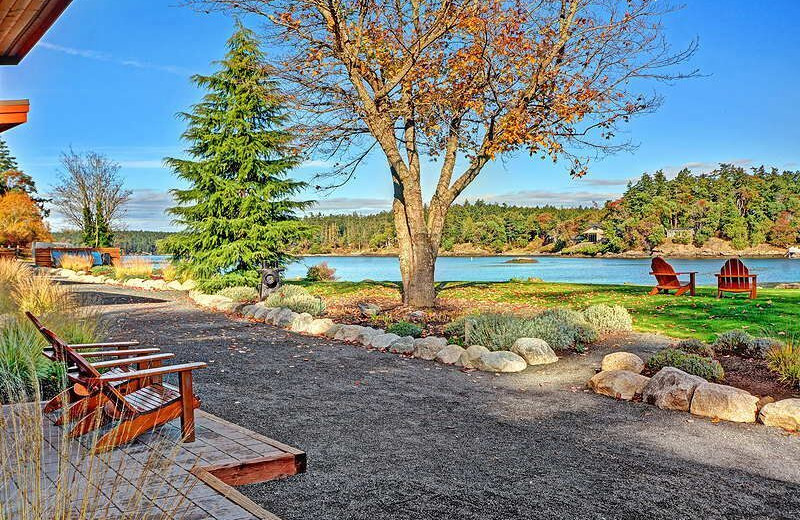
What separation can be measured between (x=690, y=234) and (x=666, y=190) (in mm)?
5238

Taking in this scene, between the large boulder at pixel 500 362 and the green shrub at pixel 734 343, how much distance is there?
2.35 m

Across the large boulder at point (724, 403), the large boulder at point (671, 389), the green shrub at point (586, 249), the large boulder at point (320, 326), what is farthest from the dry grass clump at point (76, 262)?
the green shrub at point (586, 249)

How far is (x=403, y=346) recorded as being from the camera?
814 centimetres

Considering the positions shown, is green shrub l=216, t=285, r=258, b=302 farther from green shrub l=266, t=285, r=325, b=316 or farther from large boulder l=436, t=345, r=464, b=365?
large boulder l=436, t=345, r=464, b=365

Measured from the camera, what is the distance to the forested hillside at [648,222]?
183 feet

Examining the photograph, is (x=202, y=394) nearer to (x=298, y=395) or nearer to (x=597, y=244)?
(x=298, y=395)

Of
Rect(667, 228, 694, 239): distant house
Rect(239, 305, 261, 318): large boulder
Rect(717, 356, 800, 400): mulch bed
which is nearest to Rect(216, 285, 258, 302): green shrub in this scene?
Rect(239, 305, 261, 318): large boulder

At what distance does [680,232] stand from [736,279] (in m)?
48.9

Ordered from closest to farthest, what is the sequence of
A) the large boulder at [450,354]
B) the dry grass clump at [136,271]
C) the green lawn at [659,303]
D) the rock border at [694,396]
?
the rock border at [694,396]
the large boulder at [450,354]
the green lawn at [659,303]
the dry grass clump at [136,271]

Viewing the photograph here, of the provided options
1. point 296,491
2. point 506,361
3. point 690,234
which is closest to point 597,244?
point 690,234

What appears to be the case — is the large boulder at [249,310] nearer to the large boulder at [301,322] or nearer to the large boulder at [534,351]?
the large boulder at [301,322]

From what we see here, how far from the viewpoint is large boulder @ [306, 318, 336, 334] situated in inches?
384

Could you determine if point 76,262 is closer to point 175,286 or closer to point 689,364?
point 175,286

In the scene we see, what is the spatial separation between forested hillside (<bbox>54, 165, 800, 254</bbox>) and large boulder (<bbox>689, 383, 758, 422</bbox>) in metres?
45.7
